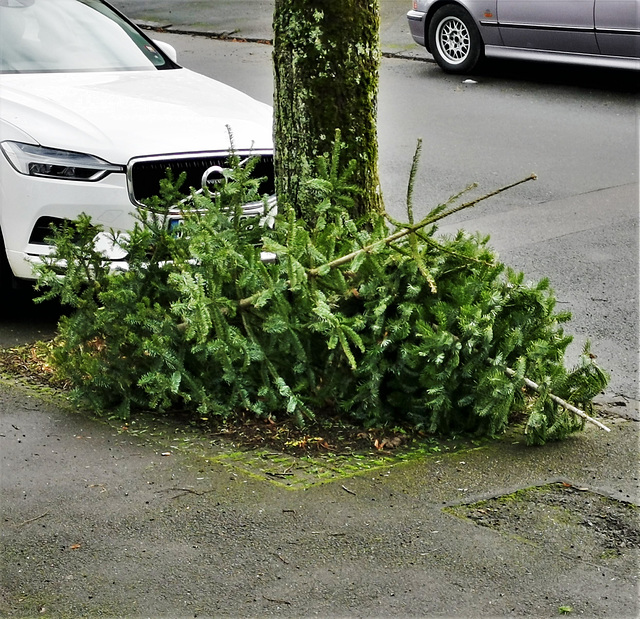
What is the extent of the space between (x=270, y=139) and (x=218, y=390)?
7.16 ft

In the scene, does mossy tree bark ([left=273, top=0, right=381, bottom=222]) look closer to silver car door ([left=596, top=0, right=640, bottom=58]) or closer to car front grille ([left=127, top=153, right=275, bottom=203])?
car front grille ([left=127, top=153, right=275, bottom=203])

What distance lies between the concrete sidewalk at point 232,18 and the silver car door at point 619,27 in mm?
3508

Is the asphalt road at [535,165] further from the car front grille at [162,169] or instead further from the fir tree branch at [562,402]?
the car front grille at [162,169]

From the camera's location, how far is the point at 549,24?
13.7 meters

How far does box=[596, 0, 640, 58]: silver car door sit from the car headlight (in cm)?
842

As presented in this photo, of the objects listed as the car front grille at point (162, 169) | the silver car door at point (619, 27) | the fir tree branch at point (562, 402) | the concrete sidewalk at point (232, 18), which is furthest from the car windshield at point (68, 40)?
the concrete sidewalk at point (232, 18)

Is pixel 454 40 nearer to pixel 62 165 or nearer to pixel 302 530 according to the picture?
pixel 62 165

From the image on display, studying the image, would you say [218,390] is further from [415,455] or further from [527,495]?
[527,495]

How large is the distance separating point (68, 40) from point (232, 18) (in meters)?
12.5

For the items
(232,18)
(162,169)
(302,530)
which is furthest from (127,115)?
(232,18)

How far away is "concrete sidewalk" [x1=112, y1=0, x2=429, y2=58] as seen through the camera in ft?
57.9

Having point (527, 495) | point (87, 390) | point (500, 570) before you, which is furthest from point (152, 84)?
point (500, 570)

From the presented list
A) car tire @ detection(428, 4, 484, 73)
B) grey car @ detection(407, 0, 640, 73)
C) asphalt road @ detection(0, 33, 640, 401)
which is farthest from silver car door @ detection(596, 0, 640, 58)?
car tire @ detection(428, 4, 484, 73)

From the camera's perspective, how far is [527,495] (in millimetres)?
4410
